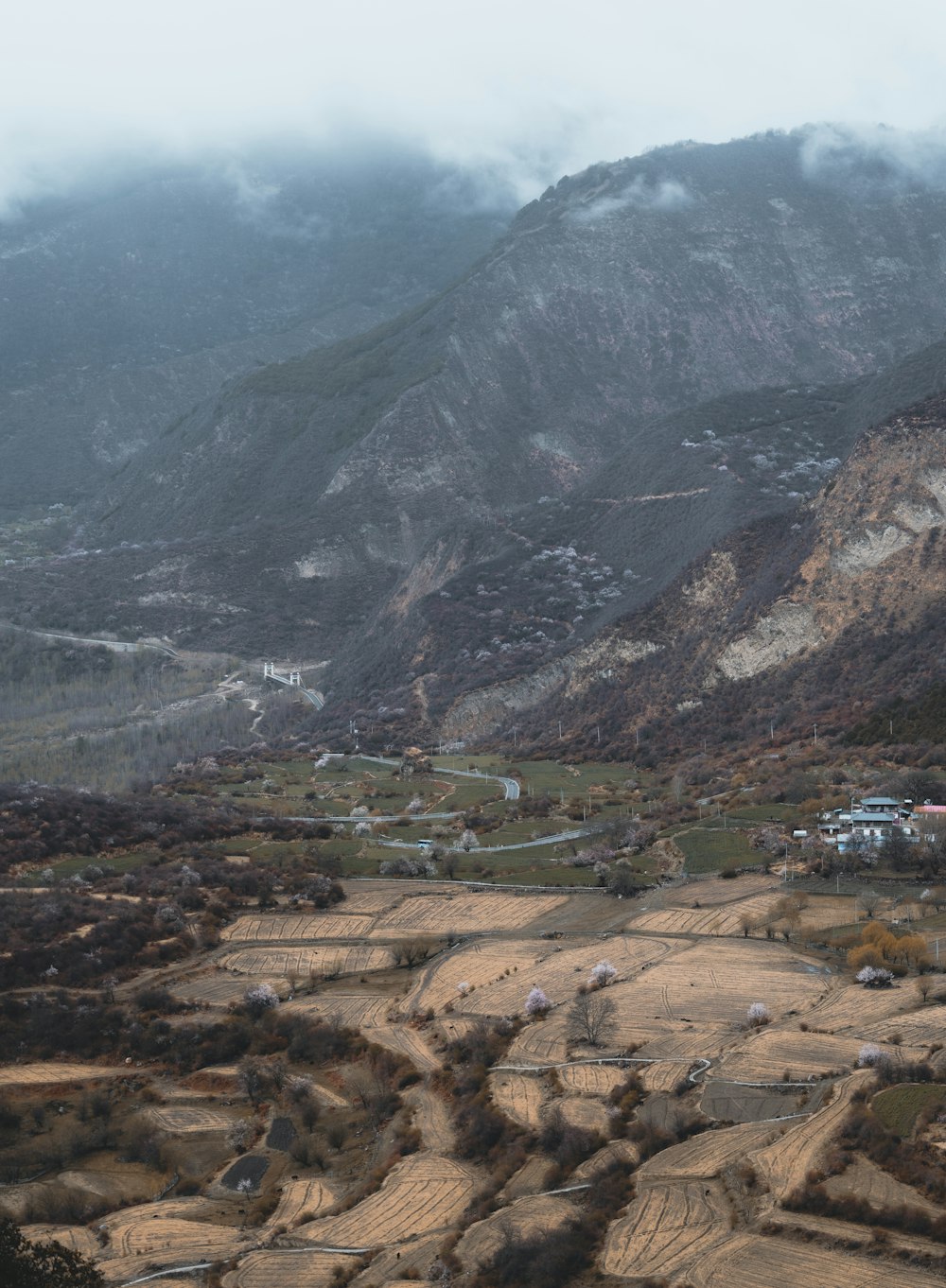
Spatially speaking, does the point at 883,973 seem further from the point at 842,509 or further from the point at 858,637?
the point at 842,509

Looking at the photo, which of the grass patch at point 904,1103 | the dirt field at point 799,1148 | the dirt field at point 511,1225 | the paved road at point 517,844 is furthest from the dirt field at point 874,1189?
the paved road at point 517,844

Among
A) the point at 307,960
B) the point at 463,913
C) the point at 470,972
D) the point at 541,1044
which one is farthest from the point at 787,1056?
the point at 463,913

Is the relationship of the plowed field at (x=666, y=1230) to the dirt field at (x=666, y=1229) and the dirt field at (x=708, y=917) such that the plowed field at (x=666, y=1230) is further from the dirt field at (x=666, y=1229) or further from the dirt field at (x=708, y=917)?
the dirt field at (x=708, y=917)

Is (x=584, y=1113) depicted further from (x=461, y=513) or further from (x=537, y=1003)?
(x=461, y=513)

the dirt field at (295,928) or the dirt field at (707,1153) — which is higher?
the dirt field at (295,928)

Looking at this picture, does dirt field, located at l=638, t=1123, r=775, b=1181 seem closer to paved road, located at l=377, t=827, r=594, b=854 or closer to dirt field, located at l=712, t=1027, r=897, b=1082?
dirt field, located at l=712, t=1027, r=897, b=1082

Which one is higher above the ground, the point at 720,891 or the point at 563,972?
the point at 720,891
